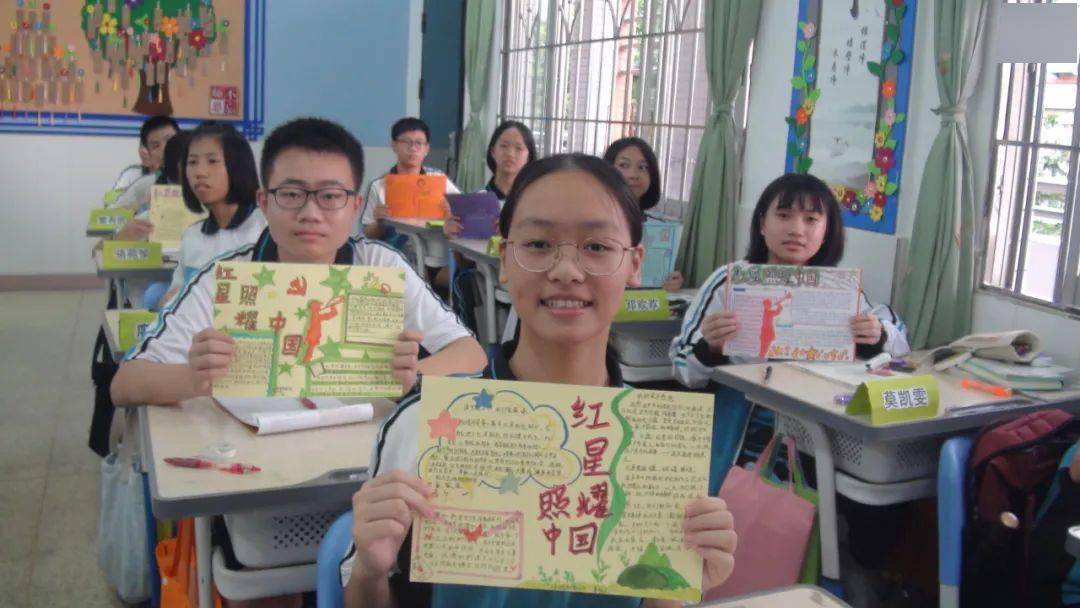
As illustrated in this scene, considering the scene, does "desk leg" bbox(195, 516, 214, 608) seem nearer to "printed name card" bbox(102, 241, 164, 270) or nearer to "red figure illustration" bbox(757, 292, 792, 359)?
"red figure illustration" bbox(757, 292, 792, 359)

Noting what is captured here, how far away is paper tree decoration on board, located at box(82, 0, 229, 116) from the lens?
7.04m

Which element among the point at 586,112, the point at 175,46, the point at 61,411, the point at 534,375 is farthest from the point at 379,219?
the point at 534,375

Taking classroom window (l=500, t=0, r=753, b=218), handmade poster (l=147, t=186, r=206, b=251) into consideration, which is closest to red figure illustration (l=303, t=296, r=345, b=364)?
handmade poster (l=147, t=186, r=206, b=251)

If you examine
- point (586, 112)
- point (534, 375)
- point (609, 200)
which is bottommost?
point (534, 375)

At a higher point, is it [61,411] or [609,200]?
[609,200]

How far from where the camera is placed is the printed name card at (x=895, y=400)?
2152 mm

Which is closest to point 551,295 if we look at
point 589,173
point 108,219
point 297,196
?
point 589,173

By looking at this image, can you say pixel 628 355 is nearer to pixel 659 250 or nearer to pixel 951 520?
pixel 659 250

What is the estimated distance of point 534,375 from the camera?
1.25 m

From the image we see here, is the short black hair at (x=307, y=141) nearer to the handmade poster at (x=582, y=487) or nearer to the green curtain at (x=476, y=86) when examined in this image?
the handmade poster at (x=582, y=487)

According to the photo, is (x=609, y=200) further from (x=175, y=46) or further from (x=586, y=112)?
(x=175, y=46)

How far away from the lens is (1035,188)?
303cm

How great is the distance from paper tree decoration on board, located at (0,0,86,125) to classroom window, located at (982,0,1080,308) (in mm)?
6349

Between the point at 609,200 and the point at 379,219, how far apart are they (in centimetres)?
455
